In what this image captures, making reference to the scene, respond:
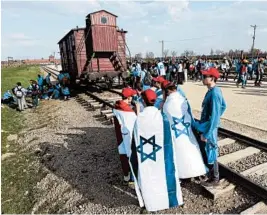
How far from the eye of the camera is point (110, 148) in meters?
6.10

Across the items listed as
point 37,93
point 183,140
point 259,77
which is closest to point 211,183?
point 183,140

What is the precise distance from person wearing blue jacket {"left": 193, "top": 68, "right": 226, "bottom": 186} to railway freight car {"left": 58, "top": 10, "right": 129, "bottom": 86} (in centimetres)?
1032

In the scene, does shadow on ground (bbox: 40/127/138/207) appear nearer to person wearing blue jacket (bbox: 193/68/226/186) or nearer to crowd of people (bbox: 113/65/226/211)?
crowd of people (bbox: 113/65/226/211)

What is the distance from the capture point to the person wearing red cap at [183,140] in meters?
3.88

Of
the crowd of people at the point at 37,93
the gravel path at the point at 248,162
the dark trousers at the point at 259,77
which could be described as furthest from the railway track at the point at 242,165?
the dark trousers at the point at 259,77

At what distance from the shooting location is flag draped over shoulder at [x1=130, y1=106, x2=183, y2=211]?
11.2 feet

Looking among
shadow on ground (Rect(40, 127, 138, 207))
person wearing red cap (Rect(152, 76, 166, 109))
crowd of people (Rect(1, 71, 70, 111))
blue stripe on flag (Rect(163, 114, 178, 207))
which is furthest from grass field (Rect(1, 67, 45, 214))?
A: crowd of people (Rect(1, 71, 70, 111))

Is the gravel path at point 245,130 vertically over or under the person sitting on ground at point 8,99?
over

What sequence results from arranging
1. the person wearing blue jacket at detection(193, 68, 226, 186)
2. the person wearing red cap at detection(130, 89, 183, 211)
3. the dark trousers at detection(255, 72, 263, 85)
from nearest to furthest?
the person wearing red cap at detection(130, 89, 183, 211) → the person wearing blue jacket at detection(193, 68, 226, 186) → the dark trousers at detection(255, 72, 263, 85)

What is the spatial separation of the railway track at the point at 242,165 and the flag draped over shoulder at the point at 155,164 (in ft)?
2.53

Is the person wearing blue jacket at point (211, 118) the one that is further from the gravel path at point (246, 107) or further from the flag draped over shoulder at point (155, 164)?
the gravel path at point (246, 107)

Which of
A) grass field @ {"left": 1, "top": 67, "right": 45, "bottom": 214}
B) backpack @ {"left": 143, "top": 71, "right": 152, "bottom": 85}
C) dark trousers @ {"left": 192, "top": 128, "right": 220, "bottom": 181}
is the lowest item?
grass field @ {"left": 1, "top": 67, "right": 45, "bottom": 214}

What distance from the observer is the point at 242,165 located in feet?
15.7

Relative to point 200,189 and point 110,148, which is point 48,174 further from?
point 200,189
